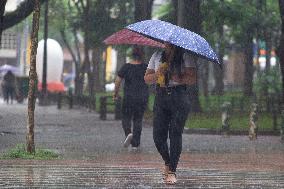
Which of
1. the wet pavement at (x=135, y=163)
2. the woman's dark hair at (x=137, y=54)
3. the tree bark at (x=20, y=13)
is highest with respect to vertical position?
the tree bark at (x=20, y=13)

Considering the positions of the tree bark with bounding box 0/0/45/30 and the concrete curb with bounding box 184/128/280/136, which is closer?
the concrete curb with bounding box 184/128/280/136

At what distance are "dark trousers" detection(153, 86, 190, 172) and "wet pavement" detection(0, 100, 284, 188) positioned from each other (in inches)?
15.0

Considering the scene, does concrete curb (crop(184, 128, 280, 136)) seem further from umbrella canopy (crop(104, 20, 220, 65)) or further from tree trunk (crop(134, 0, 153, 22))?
umbrella canopy (crop(104, 20, 220, 65))

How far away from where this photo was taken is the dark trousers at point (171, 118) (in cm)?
1000

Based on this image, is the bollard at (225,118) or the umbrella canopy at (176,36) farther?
the bollard at (225,118)

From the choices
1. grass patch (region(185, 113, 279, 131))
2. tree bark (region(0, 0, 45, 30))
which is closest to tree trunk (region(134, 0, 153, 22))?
tree bark (region(0, 0, 45, 30))

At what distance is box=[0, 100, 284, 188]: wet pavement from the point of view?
32.2 feet

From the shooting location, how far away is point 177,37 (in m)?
9.72

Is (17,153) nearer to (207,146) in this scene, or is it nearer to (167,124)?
(167,124)

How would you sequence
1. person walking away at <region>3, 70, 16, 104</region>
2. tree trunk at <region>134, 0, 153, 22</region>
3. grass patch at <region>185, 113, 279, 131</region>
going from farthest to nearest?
person walking away at <region>3, 70, 16, 104</region>
tree trunk at <region>134, 0, 153, 22</region>
grass patch at <region>185, 113, 279, 131</region>

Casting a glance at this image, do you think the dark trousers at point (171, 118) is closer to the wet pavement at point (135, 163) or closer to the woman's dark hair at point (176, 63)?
the woman's dark hair at point (176, 63)

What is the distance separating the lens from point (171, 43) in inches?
379

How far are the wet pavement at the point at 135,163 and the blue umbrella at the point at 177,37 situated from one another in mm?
1560

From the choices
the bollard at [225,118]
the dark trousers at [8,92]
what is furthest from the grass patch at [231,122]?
the dark trousers at [8,92]
